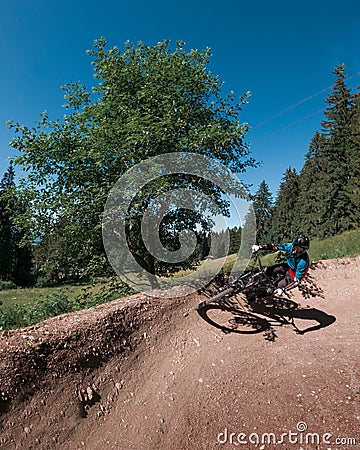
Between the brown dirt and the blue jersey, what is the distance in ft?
6.33

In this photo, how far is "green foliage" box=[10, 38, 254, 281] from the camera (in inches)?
267

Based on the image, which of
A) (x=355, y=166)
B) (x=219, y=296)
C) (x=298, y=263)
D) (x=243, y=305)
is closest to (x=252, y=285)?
(x=219, y=296)

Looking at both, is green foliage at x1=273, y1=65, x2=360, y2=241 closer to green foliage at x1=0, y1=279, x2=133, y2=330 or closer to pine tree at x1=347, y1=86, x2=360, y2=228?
pine tree at x1=347, y1=86, x2=360, y2=228

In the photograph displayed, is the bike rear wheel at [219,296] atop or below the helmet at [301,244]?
below

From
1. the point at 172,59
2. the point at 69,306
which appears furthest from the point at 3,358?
the point at 172,59

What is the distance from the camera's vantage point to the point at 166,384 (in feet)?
17.9

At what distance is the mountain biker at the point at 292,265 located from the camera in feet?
20.9

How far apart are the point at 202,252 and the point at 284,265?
8.00 ft

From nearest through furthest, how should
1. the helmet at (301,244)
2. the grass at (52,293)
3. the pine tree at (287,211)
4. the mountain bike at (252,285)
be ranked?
the helmet at (301,244) < the mountain bike at (252,285) < the grass at (52,293) < the pine tree at (287,211)

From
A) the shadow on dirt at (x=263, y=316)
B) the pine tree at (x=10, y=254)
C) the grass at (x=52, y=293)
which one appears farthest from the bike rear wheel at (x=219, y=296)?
the pine tree at (x=10, y=254)

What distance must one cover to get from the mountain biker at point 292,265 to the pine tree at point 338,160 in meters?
31.4

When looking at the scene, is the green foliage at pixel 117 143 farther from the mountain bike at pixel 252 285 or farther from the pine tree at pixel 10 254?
the pine tree at pixel 10 254

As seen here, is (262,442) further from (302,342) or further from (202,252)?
(202,252)

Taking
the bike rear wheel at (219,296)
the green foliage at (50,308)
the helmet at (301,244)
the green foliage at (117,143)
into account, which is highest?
the green foliage at (117,143)
